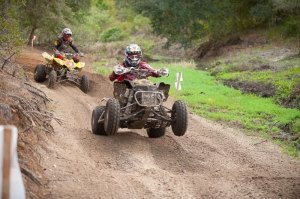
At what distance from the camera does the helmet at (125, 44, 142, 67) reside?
38.5 ft

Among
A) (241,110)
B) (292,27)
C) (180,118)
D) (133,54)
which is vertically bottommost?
(241,110)

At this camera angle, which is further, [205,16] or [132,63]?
[205,16]

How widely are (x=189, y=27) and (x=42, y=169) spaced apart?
1249 inches

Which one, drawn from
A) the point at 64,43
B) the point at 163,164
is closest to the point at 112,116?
the point at 163,164

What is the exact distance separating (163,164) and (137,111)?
1.37 metres

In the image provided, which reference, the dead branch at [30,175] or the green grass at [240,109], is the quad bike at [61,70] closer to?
the green grass at [240,109]

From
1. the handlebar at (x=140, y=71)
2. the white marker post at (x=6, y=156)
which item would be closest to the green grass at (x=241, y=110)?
the handlebar at (x=140, y=71)

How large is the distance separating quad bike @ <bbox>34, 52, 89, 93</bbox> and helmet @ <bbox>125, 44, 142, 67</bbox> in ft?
18.6

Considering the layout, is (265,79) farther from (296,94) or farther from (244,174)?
(244,174)

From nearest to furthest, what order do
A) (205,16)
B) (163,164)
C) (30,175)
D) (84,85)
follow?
(30,175) → (163,164) → (84,85) → (205,16)

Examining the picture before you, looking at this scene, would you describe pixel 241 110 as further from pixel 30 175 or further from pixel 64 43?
pixel 30 175

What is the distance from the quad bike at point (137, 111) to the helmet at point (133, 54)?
0.42m

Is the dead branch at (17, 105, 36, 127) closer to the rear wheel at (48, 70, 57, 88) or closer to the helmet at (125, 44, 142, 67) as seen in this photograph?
the helmet at (125, 44, 142, 67)

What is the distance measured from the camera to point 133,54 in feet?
38.7
